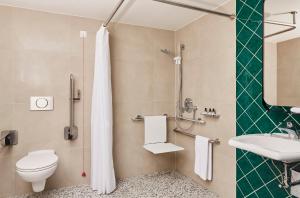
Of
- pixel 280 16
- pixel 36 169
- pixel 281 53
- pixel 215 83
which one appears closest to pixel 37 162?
pixel 36 169

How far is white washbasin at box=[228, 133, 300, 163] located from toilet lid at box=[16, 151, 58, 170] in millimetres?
1700

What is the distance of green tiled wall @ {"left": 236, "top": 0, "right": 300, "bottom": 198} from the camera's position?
164cm

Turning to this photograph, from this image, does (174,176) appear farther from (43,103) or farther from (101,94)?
(43,103)

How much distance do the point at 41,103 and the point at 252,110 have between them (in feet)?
7.40

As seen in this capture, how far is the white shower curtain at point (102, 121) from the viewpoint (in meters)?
2.23

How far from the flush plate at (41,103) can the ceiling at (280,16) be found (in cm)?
235

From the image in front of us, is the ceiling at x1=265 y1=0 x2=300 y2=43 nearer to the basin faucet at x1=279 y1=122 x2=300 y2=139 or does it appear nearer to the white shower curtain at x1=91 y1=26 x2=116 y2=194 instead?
the basin faucet at x1=279 y1=122 x2=300 y2=139

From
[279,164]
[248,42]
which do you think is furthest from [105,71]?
[279,164]

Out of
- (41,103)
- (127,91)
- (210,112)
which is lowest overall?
(210,112)

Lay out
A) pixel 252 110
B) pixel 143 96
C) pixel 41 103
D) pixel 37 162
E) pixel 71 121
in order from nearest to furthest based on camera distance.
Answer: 1. pixel 252 110
2. pixel 37 162
3. pixel 41 103
4. pixel 71 121
5. pixel 143 96

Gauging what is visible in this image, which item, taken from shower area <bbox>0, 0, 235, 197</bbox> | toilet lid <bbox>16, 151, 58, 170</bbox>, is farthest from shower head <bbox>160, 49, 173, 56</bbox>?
toilet lid <bbox>16, 151, 58, 170</bbox>

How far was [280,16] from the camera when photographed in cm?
160

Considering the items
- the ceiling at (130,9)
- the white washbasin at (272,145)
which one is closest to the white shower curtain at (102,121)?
the ceiling at (130,9)

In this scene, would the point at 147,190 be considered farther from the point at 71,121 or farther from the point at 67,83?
the point at 67,83
